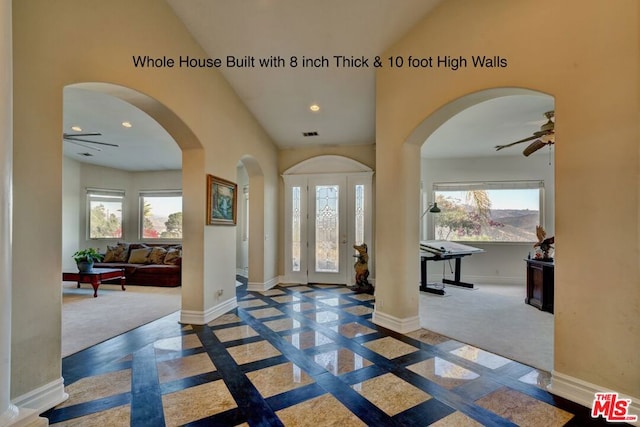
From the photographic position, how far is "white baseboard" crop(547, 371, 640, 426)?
6.94 ft

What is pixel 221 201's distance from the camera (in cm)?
435

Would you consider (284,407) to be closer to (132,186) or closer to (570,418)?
(570,418)

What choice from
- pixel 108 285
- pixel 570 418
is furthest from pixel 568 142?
pixel 108 285

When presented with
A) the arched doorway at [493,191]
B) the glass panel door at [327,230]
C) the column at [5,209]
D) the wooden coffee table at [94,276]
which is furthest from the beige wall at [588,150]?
the wooden coffee table at [94,276]

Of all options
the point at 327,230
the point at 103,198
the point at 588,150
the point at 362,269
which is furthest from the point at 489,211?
the point at 103,198

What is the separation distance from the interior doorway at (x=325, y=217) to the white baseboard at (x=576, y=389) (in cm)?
403

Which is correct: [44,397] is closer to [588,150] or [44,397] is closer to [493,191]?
[588,150]

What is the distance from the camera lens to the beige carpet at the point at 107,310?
3.56 m

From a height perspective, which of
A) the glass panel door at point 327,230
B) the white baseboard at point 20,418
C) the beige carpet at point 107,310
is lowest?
the beige carpet at point 107,310

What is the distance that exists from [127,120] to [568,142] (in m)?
5.98

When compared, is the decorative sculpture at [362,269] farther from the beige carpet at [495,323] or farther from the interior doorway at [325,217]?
the beige carpet at [495,323]

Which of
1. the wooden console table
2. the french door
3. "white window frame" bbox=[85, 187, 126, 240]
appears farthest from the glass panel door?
"white window frame" bbox=[85, 187, 126, 240]

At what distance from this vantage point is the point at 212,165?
4156mm

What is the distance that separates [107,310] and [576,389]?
559 centimetres
